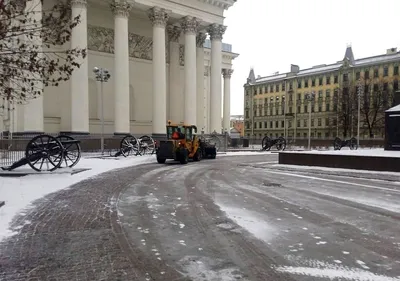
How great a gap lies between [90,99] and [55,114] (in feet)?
15.3

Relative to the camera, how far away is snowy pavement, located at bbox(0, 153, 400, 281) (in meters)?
4.72

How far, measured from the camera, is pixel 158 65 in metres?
36.3

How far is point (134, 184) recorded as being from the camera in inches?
507

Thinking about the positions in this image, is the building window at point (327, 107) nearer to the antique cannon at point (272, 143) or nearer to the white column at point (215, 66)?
the antique cannon at point (272, 143)

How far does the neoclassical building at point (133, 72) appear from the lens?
102ft

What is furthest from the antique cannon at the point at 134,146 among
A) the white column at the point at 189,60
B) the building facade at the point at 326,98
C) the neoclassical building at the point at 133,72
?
the building facade at the point at 326,98

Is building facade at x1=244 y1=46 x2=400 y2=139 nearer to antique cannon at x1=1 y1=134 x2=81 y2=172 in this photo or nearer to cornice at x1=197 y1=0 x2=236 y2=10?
cornice at x1=197 y1=0 x2=236 y2=10

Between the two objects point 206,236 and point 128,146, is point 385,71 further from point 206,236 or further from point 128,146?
point 206,236

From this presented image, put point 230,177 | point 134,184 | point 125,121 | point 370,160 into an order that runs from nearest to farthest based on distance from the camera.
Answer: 1. point 134,184
2. point 230,177
3. point 370,160
4. point 125,121

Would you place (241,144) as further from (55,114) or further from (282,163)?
(282,163)

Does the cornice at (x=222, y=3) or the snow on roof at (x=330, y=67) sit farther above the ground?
the snow on roof at (x=330, y=67)

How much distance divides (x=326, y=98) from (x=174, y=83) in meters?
60.9

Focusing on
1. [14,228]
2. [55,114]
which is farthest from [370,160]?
[55,114]

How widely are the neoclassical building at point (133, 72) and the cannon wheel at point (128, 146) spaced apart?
17.3 feet
